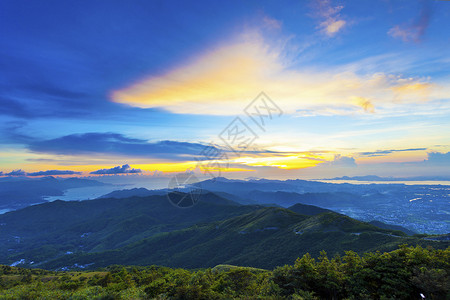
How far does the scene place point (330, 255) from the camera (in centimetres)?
11981

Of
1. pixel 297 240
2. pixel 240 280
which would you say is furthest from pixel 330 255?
pixel 240 280

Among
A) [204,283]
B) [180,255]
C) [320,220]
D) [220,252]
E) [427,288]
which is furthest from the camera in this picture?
[180,255]

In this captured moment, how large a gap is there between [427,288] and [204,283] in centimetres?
3251

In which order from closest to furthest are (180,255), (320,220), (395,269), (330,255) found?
(395,269), (330,255), (320,220), (180,255)

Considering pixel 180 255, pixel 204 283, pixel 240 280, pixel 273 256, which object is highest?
pixel 204 283

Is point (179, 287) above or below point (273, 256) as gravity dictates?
above

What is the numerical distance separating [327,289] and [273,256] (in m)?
125

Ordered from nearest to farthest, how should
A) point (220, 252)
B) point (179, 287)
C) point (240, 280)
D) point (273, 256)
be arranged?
point (179, 287)
point (240, 280)
point (273, 256)
point (220, 252)

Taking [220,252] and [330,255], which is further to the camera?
[220,252]

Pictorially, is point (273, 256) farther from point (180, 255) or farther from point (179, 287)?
point (179, 287)

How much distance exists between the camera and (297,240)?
152 meters

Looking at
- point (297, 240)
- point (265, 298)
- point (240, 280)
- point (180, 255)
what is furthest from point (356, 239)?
point (180, 255)

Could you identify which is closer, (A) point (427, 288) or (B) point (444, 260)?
(A) point (427, 288)

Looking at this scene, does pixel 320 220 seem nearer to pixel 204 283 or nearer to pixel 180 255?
pixel 180 255
